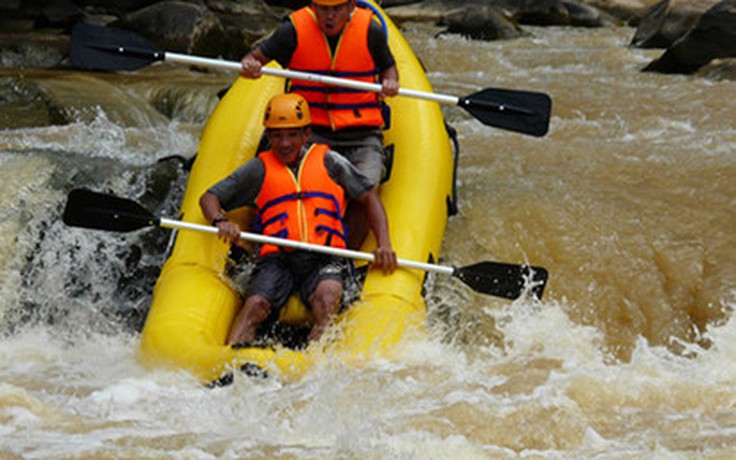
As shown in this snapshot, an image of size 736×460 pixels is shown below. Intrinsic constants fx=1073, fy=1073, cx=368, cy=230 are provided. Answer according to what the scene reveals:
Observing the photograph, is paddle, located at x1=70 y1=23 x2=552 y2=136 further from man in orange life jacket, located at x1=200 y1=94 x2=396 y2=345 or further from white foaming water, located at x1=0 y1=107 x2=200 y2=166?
white foaming water, located at x1=0 y1=107 x2=200 y2=166

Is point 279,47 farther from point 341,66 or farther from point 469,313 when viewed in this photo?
point 469,313

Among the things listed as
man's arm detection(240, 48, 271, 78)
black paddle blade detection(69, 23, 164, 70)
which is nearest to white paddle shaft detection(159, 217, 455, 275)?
man's arm detection(240, 48, 271, 78)

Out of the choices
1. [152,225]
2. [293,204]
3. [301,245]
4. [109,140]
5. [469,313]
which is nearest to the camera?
[301,245]

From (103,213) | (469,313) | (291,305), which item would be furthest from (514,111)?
(103,213)

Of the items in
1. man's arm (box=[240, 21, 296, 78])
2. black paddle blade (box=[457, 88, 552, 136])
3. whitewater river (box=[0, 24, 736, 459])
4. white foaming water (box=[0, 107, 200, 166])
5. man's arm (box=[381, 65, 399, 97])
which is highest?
man's arm (box=[240, 21, 296, 78])

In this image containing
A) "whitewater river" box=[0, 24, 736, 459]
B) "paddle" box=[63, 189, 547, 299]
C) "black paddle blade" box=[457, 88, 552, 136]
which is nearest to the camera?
"whitewater river" box=[0, 24, 736, 459]

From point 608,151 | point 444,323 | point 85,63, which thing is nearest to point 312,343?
point 444,323

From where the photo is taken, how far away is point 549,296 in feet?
14.9

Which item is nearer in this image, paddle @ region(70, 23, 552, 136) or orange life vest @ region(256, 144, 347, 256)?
orange life vest @ region(256, 144, 347, 256)

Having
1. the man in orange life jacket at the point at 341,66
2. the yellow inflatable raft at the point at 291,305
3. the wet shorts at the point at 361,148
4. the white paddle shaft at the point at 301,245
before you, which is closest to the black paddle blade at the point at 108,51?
the yellow inflatable raft at the point at 291,305

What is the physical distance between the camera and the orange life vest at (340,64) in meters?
4.55

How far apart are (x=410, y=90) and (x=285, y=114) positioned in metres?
0.75

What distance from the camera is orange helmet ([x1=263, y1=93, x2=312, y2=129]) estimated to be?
408 centimetres

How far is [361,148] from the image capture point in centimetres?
457
